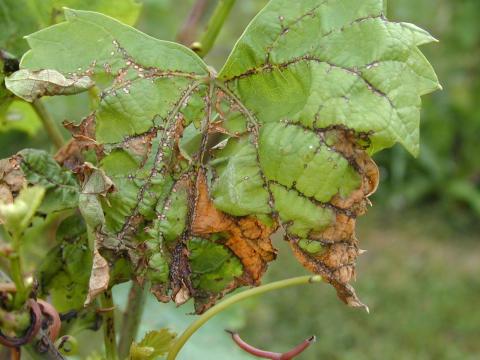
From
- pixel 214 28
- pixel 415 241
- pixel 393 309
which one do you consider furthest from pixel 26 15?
pixel 415 241

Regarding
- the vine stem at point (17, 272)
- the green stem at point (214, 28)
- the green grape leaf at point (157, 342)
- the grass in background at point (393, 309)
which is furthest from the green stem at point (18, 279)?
→ the grass in background at point (393, 309)

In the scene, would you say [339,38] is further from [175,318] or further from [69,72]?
[175,318]

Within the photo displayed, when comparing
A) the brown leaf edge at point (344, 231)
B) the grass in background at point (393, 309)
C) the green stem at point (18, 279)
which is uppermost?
the green stem at point (18, 279)

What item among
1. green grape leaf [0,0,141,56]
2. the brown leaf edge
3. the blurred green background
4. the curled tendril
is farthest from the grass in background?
the curled tendril

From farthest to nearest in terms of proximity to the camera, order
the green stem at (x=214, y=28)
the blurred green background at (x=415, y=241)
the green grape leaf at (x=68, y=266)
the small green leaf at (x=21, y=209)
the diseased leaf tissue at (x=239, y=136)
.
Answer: the blurred green background at (x=415, y=241) < the green stem at (x=214, y=28) < the green grape leaf at (x=68, y=266) < the diseased leaf tissue at (x=239, y=136) < the small green leaf at (x=21, y=209)

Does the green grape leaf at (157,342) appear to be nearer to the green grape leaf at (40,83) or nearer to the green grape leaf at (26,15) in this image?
the green grape leaf at (40,83)

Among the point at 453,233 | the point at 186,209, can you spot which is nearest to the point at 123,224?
the point at 186,209
